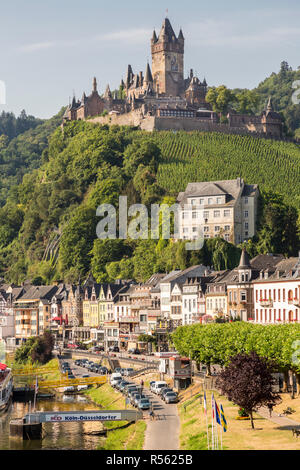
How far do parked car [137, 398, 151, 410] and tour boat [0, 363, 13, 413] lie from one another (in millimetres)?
16285

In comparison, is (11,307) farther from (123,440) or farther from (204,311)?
(123,440)

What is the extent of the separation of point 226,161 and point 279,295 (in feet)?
293

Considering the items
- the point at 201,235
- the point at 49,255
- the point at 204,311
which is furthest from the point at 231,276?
the point at 49,255

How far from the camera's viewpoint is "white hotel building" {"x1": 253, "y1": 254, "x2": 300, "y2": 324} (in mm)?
95000

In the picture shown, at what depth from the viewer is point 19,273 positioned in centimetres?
19512

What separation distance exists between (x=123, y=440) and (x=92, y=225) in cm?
11241

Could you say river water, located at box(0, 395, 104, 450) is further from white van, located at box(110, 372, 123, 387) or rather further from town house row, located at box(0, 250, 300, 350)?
town house row, located at box(0, 250, 300, 350)

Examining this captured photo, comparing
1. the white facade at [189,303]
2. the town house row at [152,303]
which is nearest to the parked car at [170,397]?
the town house row at [152,303]

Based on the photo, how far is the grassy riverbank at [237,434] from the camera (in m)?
55.0

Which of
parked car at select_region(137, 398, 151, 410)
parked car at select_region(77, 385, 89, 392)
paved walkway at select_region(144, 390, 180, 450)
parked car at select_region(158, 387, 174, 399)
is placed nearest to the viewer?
paved walkway at select_region(144, 390, 180, 450)

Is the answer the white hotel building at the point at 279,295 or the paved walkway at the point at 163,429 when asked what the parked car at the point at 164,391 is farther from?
the white hotel building at the point at 279,295

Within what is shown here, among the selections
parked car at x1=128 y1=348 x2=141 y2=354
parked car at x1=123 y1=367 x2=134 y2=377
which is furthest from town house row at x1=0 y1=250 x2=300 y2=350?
parked car at x1=123 y1=367 x2=134 y2=377

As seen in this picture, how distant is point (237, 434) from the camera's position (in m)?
58.9

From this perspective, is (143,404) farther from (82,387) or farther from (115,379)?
(82,387)
